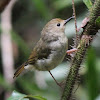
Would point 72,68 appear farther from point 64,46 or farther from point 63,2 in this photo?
point 63,2

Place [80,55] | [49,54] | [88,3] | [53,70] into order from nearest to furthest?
[80,55] → [88,3] → [49,54] → [53,70]

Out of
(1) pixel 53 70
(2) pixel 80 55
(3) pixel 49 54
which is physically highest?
(2) pixel 80 55

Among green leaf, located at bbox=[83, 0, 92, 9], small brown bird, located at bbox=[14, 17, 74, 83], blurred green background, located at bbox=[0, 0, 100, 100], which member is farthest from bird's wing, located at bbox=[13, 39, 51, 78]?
green leaf, located at bbox=[83, 0, 92, 9]

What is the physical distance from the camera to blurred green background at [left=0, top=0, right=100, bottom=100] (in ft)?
2.94

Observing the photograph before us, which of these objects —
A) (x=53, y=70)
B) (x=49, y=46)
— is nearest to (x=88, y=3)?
(x=49, y=46)

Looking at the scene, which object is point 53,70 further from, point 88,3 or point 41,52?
point 88,3

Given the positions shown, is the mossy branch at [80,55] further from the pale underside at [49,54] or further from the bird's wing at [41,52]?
the bird's wing at [41,52]

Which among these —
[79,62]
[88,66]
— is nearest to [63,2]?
[79,62]

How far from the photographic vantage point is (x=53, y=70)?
3.63 meters

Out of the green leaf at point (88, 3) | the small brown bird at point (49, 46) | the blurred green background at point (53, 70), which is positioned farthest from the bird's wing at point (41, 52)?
the green leaf at point (88, 3)

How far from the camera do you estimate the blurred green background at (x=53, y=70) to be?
35.3 inches

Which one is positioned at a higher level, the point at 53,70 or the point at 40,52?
the point at 40,52

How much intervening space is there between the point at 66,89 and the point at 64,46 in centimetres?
115

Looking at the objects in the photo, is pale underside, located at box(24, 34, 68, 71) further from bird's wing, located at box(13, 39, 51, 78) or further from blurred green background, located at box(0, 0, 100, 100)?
blurred green background, located at box(0, 0, 100, 100)
